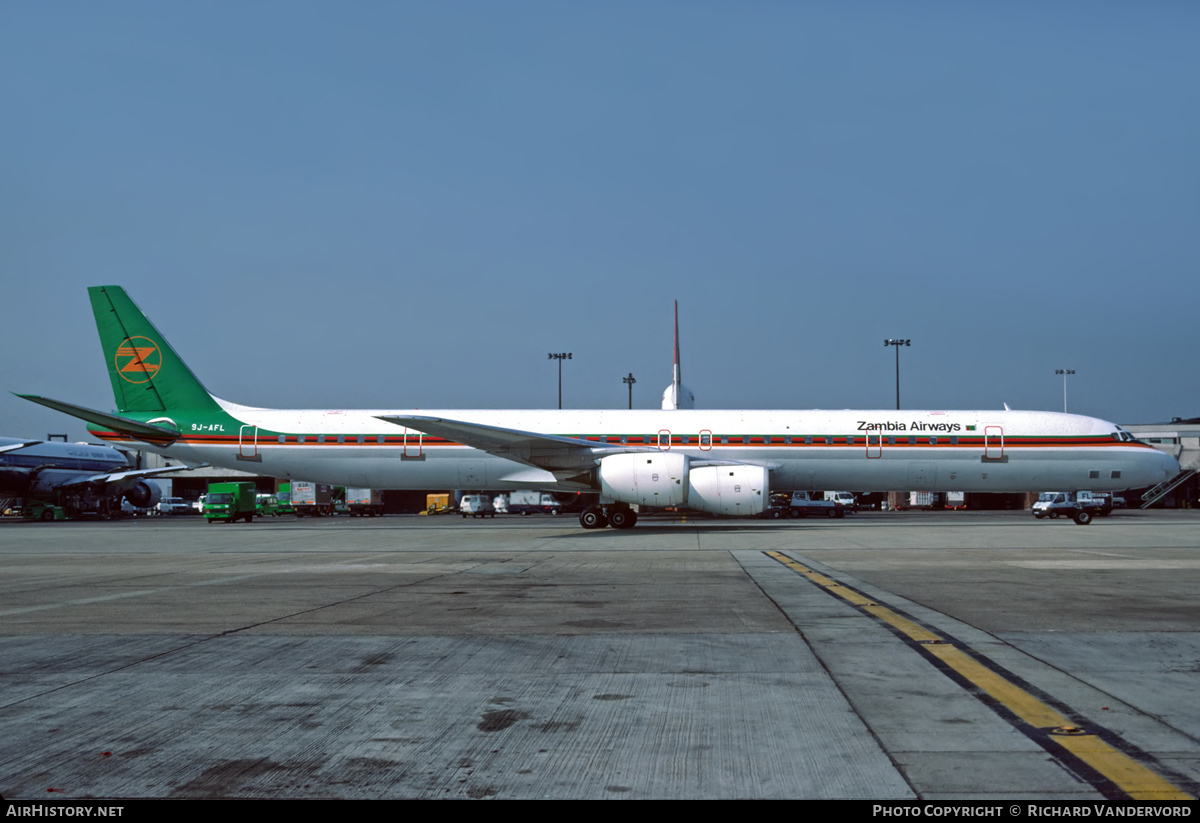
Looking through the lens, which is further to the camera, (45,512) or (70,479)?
(70,479)

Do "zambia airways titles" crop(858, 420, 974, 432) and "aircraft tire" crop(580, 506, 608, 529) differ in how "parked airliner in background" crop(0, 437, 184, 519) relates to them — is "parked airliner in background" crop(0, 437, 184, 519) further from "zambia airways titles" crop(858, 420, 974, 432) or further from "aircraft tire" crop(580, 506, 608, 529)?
"zambia airways titles" crop(858, 420, 974, 432)

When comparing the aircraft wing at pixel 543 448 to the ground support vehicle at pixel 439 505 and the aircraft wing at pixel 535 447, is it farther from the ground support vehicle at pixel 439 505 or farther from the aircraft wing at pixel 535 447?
the ground support vehicle at pixel 439 505

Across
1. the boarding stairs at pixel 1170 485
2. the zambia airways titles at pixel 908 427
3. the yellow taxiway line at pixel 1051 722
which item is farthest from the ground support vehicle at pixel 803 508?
the yellow taxiway line at pixel 1051 722

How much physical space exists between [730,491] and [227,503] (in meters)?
27.6

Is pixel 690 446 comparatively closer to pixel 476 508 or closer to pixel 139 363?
pixel 139 363

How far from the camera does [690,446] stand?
26516mm

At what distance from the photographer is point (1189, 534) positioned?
21.4 m

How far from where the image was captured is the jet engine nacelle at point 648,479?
78.4 feet

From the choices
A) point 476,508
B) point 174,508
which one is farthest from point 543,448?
point 174,508

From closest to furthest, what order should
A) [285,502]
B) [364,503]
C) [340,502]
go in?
[285,502] → [364,503] → [340,502]

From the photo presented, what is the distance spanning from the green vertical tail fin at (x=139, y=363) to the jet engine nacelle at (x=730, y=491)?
54.0 feet
